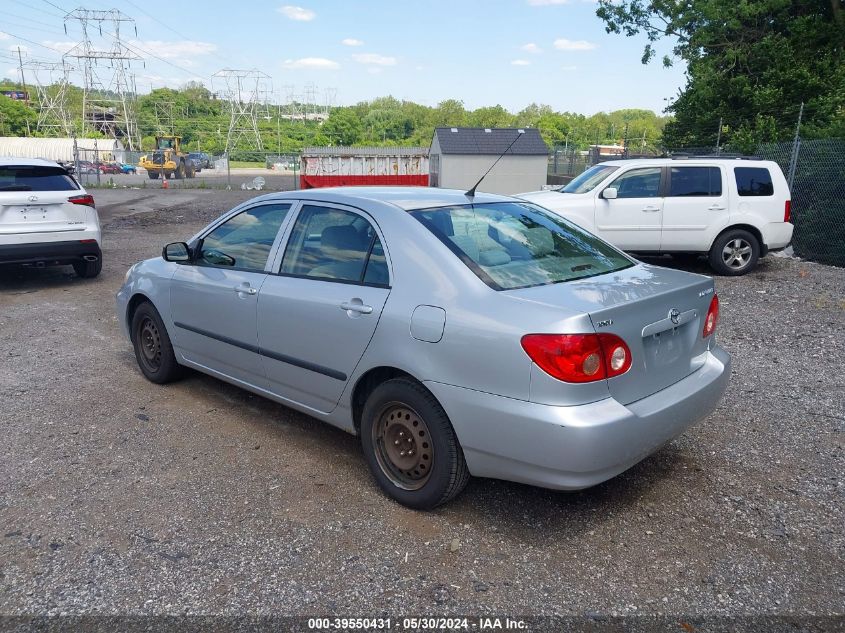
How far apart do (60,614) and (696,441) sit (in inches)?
143

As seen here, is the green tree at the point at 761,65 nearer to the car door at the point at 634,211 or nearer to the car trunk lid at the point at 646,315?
the car door at the point at 634,211

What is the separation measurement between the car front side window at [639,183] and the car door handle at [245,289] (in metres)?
7.63

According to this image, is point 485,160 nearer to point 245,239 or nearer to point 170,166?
point 170,166

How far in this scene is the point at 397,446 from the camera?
3.49 metres

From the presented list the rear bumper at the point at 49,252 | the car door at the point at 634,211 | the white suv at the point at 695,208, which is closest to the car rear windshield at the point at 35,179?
the rear bumper at the point at 49,252

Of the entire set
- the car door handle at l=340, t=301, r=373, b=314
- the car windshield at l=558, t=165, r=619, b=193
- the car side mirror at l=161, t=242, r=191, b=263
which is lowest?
the car door handle at l=340, t=301, r=373, b=314

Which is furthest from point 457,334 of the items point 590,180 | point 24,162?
point 590,180

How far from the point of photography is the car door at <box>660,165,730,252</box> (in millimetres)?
10242

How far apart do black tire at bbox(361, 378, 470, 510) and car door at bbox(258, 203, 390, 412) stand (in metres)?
0.30

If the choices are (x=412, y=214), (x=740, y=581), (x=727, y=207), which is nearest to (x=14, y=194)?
(x=412, y=214)

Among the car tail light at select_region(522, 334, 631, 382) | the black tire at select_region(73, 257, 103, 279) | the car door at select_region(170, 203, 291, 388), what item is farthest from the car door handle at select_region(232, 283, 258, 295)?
the black tire at select_region(73, 257, 103, 279)

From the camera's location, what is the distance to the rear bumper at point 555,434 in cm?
288

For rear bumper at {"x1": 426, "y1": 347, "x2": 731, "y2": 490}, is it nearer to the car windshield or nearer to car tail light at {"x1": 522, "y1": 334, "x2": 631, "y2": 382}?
car tail light at {"x1": 522, "y1": 334, "x2": 631, "y2": 382}

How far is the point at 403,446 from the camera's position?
3471mm
